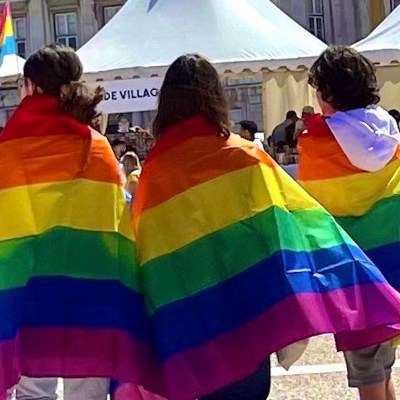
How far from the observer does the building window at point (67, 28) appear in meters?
35.7

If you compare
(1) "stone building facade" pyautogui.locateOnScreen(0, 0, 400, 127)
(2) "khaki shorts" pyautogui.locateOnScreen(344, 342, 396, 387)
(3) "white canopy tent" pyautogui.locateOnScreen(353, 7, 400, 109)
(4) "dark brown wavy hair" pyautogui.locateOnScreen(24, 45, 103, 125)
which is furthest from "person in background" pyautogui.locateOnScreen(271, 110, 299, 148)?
(1) "stone building facade" pyautogui.locateOnScreen(0, 0, 400, 127)

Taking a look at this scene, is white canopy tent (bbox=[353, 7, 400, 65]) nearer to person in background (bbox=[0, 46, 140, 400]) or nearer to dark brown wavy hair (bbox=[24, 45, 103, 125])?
dark brown wavy hair (bbox=[24, 45, 103, 125])

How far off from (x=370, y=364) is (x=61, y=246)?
1.38 m

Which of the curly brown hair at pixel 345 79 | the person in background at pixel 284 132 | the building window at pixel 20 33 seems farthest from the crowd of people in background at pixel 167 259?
the building window at pixel 20 33

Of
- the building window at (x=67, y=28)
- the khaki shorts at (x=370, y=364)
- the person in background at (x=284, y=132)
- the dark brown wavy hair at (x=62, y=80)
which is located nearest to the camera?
the dark brown wavy hair at (x=62, y=80)

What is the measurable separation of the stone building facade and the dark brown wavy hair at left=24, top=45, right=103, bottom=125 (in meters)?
27.9

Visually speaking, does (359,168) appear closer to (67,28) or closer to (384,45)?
(384,45)

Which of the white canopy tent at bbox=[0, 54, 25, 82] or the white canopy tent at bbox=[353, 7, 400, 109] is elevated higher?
the white canopy tent at bbox=[353, 7, 400, 109]

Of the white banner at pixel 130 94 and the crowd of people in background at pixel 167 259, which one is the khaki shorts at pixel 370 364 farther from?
the white banner at pixel 130 94

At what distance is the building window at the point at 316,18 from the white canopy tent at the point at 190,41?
2190 cm

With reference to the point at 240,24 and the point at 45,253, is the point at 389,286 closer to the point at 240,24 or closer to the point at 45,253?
the point at 45,253

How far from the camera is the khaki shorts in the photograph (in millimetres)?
4137

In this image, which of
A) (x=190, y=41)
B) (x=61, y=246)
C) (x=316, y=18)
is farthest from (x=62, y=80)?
(x=316, y=18)

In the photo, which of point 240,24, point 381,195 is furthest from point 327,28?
point 381,195
